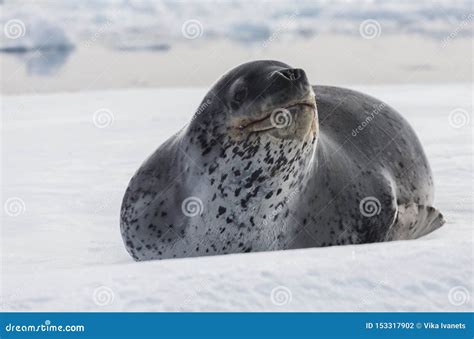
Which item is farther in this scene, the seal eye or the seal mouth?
the seal eye

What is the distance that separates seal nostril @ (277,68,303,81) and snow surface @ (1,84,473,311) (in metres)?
0.64

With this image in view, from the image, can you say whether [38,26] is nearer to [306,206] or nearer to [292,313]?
[306,206]

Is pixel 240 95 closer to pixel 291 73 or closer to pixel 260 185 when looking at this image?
pixel 291 73

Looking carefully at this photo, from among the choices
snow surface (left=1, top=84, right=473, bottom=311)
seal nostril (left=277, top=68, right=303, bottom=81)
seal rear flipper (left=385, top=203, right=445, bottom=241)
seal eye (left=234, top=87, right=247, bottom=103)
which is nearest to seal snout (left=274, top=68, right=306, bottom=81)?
seal nostril (left=277, top=68, right=303, bottom=81)

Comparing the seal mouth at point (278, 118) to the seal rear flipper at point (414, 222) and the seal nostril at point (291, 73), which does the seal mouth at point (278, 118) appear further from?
the seal rear flipper at point (414, 222)

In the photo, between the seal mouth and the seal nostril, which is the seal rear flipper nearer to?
the seal mouth

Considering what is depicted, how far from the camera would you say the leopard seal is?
3.28 meters

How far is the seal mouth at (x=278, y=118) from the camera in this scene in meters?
3.17

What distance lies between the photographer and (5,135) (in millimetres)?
8398

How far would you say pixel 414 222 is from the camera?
13.2ft

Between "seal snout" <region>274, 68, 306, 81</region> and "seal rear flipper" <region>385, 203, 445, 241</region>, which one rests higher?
"seal snout" <region>274, 68, 306, 81</region>

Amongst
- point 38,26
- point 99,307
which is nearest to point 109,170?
point 99,307

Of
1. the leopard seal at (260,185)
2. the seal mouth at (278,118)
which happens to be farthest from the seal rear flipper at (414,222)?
the seal mouth at (278,118)

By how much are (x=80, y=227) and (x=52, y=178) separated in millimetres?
1620
